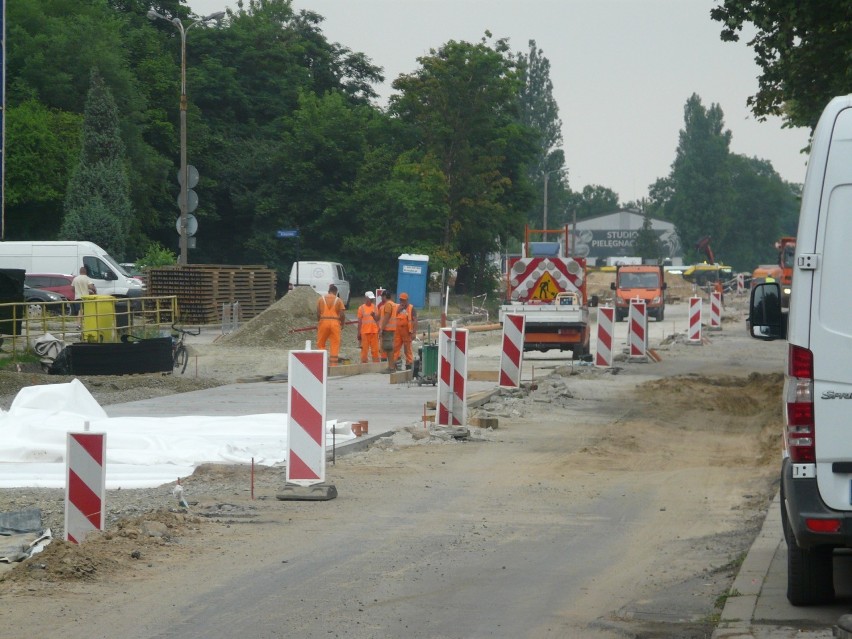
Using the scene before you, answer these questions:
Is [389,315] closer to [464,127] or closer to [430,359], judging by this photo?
[430,359]

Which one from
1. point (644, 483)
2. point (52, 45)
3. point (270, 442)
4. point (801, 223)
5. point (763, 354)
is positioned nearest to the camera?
point (801, 223)

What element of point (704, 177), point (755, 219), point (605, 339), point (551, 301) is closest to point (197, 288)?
point (551, 301)

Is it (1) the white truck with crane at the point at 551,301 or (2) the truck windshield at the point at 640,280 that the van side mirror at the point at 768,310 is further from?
(2) the truck windshield at the point at 640,280

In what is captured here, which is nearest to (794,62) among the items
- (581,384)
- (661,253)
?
(581,384)

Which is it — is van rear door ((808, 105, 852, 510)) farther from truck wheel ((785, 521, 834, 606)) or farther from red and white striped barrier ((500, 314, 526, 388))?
red and white striped barrier ((500, 314, 526, 388))

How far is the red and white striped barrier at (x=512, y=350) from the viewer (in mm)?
20558

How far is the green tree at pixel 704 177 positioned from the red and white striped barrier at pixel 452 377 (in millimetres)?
151712

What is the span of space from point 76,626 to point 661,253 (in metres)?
140

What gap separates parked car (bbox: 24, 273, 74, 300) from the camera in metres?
44.4

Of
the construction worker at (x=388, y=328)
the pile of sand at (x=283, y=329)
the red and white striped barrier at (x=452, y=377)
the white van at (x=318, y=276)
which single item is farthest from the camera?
the white van at (x=318, y=276)

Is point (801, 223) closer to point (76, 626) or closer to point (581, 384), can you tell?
point (76, 626)

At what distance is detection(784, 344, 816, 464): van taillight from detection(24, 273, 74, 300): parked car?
4005 centimetres

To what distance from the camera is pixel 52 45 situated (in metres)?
65.2

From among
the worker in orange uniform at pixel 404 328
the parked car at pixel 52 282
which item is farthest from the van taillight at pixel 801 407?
the parked car at pixel 52 282
